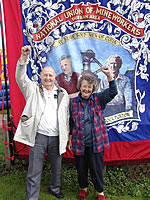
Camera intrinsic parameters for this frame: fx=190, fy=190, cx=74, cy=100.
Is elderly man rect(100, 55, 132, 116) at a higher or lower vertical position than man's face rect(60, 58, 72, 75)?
lower

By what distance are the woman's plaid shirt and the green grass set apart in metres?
0.87

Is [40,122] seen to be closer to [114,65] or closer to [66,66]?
[66,66]

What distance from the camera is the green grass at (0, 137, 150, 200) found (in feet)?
8.96

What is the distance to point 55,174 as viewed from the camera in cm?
261

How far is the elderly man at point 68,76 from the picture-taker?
2.91 metres

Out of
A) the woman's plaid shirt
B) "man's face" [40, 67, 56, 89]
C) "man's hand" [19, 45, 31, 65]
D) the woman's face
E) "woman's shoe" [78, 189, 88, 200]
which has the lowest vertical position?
"woman's shoe" [78, 189, 88, 200]

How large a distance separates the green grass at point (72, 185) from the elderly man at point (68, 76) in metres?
1.33

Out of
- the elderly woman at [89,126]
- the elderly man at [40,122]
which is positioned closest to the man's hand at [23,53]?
the elderly man at [40,122]

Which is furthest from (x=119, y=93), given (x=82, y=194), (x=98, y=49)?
(x=82, y=194)

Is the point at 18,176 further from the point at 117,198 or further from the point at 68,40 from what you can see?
the point at 68,40

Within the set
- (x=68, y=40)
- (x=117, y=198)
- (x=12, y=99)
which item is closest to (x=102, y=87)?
(x=68, y=40)

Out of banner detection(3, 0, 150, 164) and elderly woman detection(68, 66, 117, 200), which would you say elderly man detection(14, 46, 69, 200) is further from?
banner detection(3, 0, 150, 164)

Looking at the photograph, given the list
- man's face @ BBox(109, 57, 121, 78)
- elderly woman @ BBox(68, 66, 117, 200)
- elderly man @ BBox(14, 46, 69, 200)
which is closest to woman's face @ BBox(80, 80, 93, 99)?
elderly woman @ BBox(68, 66, 117, 200)

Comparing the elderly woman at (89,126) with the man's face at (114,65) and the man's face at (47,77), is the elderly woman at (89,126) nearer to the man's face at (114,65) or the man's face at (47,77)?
the man's face at (47,77)
